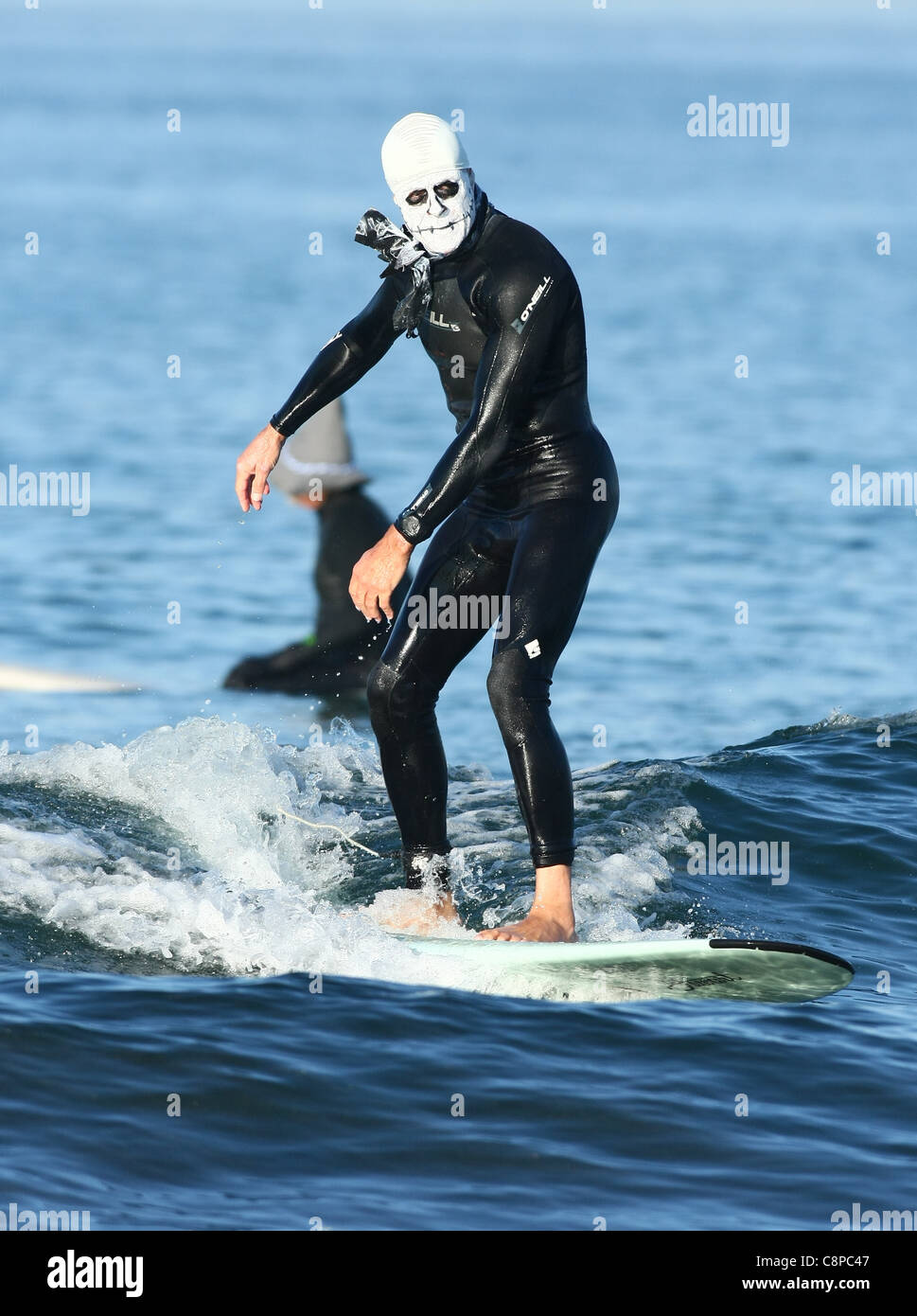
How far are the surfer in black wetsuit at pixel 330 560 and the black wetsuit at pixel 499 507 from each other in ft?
17.5

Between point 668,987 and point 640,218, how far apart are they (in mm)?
49664

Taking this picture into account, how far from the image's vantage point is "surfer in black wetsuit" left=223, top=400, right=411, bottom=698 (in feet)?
41.4

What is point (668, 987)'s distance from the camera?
650 centimetres

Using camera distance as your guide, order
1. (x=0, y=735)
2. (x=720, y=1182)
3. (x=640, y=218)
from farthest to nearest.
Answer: (x=640, y=218)
(x=0, y=735)
(x=720, y=1182)

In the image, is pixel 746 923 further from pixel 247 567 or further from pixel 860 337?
pixel 860 337


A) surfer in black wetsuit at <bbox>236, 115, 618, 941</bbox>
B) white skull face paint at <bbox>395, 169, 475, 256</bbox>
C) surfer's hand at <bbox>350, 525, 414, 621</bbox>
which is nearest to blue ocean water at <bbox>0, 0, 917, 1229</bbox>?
surfer in black wetsuit at <bbox>236, 115, 618, 941</bbox>

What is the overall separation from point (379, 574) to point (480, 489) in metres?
0.88

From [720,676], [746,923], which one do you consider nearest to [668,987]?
[746,923]

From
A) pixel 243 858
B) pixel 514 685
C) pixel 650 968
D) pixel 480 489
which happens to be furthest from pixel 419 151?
pixel 243 858

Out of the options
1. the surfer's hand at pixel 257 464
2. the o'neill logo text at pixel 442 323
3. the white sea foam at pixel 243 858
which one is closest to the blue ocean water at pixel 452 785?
the white sea foam at pixel 243 858

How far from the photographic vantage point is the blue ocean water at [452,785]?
529 centimetres

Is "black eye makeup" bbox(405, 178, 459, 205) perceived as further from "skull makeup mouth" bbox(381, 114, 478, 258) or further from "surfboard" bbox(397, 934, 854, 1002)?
"surfboard" bbox(397, 934, 854, 1002)

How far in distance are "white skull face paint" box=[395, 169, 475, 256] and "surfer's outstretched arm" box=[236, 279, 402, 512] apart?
55 centimetres
